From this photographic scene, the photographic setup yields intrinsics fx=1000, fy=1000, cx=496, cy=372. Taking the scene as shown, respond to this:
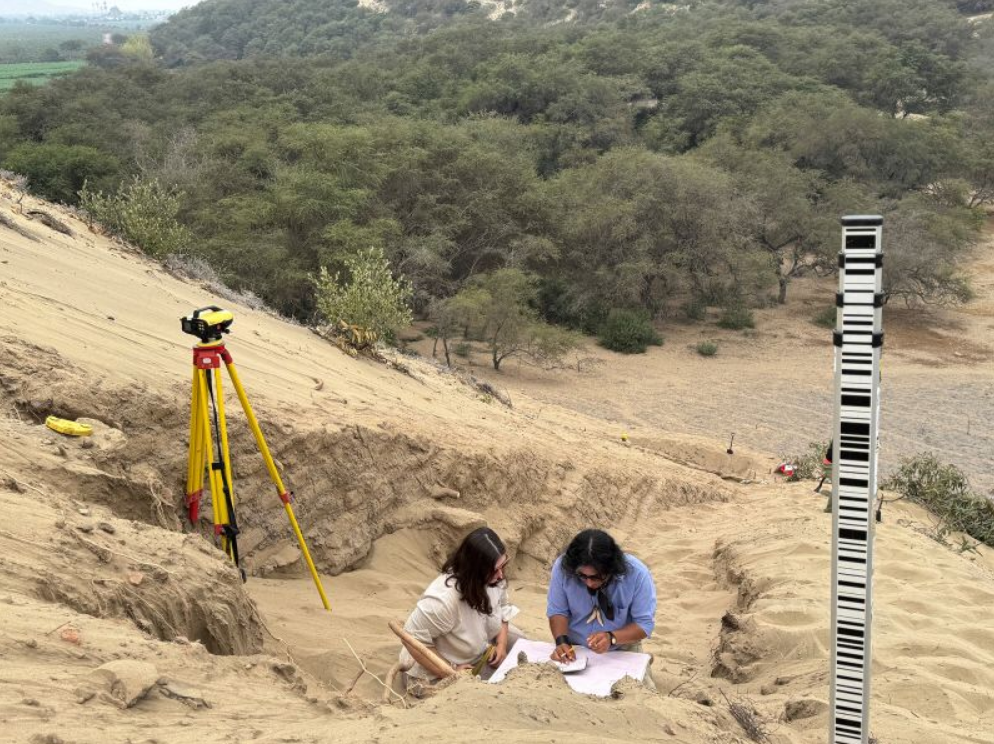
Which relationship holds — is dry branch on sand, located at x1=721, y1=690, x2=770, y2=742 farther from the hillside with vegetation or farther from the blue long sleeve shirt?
the hillside with vegetation

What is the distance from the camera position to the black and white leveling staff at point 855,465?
2.72m

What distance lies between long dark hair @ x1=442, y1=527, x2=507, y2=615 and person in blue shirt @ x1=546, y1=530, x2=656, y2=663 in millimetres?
313

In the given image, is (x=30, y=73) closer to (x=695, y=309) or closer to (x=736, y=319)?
(x=695, y=309)

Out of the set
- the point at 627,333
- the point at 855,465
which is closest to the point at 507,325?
the point at 627,333

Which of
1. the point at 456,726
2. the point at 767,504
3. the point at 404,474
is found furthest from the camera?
the point at 767,504

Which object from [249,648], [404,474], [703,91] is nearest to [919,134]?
[703,91]

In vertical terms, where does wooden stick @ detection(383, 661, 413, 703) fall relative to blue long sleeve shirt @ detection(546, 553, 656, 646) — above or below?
below

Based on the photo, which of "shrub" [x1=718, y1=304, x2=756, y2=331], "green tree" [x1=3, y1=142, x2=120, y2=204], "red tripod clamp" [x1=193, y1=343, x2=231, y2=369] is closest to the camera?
"red tripod clamp" [x1=193, y1=343, x2=231, y2=369]

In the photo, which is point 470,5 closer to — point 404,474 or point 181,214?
point 181,214

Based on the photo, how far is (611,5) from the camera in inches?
2963

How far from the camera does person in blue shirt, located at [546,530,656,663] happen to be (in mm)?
3939

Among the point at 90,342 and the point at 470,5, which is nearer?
the point at 90,342

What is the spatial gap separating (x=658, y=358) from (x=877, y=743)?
18.4 meters

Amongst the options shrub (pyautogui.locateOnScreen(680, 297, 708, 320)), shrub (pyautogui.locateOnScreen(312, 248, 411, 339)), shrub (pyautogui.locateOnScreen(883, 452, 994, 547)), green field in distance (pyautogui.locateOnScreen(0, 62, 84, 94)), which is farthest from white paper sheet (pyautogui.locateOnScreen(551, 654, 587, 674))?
green field in distance (pyautogui.locateOnScreen(0, 62, 84, 94))
